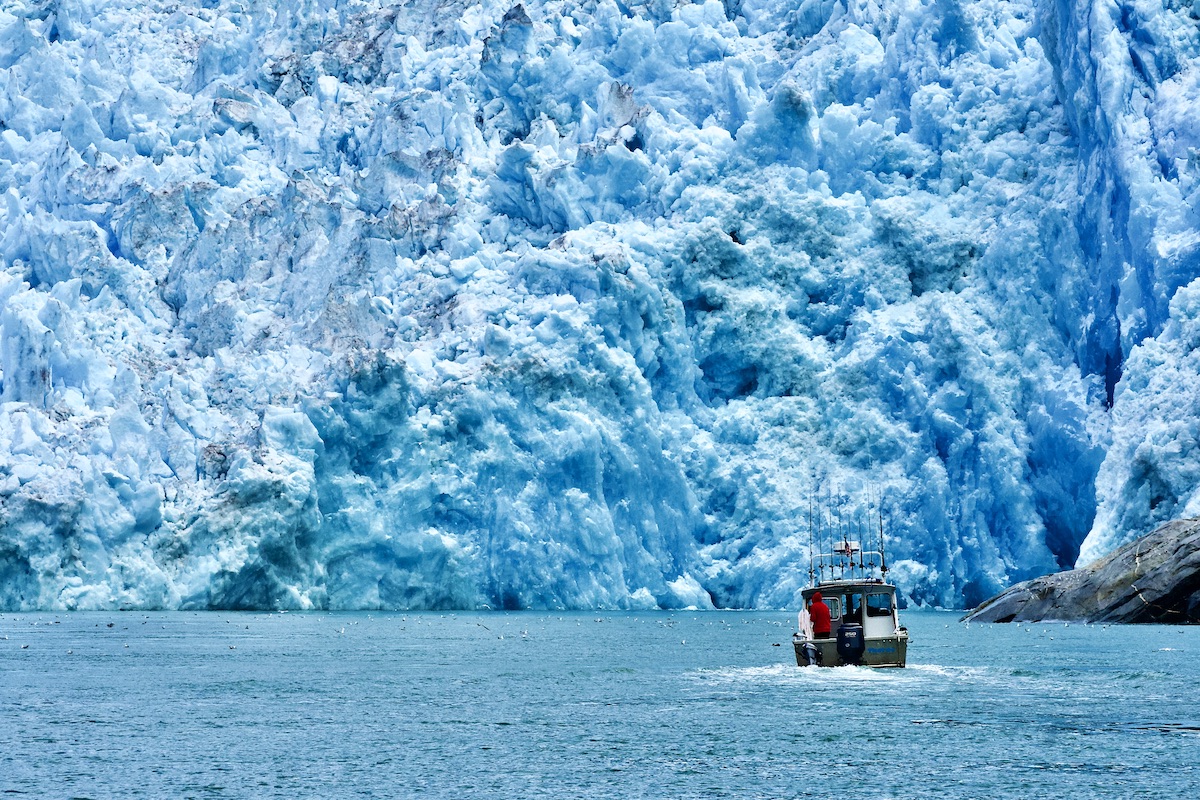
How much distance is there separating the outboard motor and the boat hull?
8cm

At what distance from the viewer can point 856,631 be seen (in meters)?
25.8

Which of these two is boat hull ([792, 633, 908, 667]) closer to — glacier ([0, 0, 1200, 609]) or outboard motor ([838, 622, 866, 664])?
outboard motor ([838, 622, 866, 664])

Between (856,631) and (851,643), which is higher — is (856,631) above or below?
above

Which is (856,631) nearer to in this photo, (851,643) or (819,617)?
(851,643)

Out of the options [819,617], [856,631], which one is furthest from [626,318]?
[856,631]

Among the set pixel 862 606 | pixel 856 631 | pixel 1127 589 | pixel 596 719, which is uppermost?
pixel 1127 589

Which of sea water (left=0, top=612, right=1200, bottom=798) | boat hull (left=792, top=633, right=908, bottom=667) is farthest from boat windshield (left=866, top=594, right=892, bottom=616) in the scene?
sea water (left=0, top=612, right=1200, bottom=798)

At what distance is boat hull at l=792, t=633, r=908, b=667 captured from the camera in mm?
26078

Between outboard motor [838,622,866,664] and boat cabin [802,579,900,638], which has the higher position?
boat cabin [802,579,900,638]

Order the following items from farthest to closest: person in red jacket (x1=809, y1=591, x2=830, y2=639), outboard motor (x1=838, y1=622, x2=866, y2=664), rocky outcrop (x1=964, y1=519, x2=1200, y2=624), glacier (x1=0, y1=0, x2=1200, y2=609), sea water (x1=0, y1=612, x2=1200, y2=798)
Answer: glacier (x1=0, y1=0, x2=1200, y2=609)
rocky outcrop (x1=964, y1=519, x2=1200, y2=624)
outboard motor (x1=838, y1=622, x2=866, y2=664)
person in red jacket (x1=809, y1=591, x2=830, y2=639)
sea water (x1=0, y1=612, x2=1200, y2=798)

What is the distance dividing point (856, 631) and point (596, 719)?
684 cm

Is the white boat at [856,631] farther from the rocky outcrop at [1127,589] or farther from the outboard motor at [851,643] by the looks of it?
the rocky outcrop at [1127,589]

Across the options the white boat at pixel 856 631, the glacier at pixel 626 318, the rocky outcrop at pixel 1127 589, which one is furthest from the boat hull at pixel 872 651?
Answer: the glacier at pixel 626 318

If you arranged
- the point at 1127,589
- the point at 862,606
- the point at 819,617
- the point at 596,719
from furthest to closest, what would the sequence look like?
the point at 1127,589, the point at 862,606, the point at 819,617, the point at 596,719
